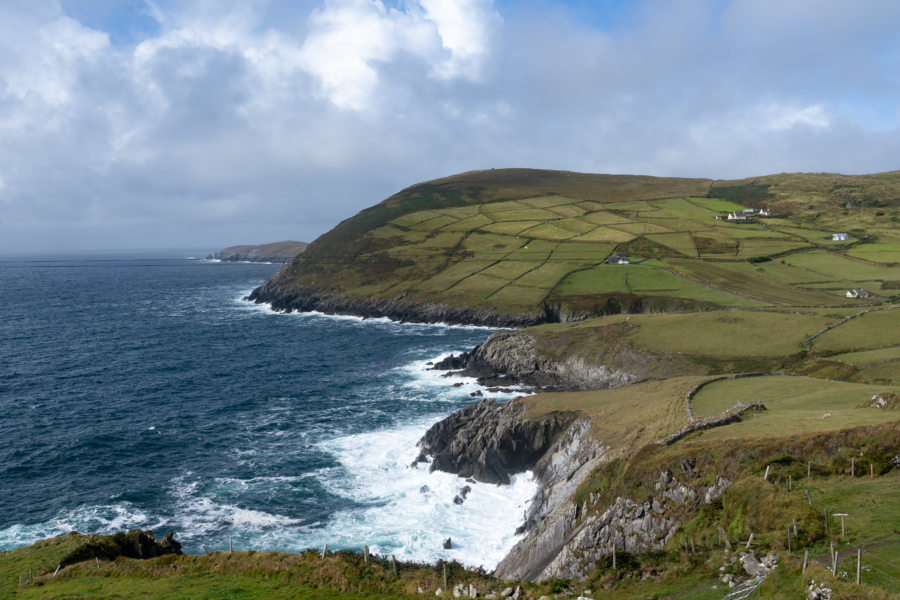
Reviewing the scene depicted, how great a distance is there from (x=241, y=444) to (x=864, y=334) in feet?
274

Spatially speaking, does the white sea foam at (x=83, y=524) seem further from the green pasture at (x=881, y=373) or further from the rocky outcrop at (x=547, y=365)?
the green pasture at (x=881, y=373)

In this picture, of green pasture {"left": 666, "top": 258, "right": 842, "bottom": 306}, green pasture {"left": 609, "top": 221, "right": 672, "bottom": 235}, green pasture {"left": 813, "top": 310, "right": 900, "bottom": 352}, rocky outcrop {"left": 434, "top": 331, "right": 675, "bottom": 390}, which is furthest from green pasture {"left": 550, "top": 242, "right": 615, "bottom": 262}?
green pasture {"left": 813, "top": 310, "right": 900, "bottom": 352}

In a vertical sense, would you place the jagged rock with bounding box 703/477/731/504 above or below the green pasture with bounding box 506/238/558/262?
below

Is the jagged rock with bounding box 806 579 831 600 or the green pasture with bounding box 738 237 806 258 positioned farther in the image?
the green pasture with bounding box 738 237 806 258

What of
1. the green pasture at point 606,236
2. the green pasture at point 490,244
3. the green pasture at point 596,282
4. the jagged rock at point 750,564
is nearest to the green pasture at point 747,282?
the green pasture at point 596,282

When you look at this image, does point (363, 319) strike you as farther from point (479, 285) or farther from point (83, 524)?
point (83, 524)

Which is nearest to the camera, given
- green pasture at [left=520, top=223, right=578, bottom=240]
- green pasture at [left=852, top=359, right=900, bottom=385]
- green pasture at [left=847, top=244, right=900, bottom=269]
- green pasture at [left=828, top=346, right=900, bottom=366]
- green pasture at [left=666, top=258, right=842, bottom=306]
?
green pasture at [left=852, top=359, right=900, bottom=385]

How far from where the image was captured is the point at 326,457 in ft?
186

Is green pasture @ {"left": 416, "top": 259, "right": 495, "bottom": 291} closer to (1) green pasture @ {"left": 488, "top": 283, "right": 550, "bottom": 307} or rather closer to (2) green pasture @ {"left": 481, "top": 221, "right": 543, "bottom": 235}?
(1) green pasture @ {"left": 488, "top": 283, "right": 550, "bottom": 307}

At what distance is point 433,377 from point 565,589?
63.8 meters

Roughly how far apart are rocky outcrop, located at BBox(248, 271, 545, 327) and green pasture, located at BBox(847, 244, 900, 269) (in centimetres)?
9044

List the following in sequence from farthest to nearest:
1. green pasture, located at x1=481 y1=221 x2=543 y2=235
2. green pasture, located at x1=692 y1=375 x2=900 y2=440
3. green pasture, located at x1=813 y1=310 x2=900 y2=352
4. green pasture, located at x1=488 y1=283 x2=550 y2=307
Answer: green pasture, located at x1=481 y1=221 x2=543 y2=235
green pasture, located at x1=488 y1=283 x2=550 y2=307
green pasture, located at x1=813 y1=310 x2=900 y2=352
green pasture, located at x1=692 y1=375 x2=900 y2=440

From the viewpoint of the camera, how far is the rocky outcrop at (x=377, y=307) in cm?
12500

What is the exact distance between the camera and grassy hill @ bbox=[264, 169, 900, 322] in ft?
382
